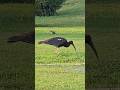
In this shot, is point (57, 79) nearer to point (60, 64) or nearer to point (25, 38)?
point (60, 64)

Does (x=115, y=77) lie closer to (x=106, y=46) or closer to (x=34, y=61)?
(x=106, y=46)

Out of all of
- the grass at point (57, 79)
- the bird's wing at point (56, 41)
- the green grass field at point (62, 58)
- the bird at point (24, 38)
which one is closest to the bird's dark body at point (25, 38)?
the bird at point (24, 38)

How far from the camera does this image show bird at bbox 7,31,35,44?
698 cm

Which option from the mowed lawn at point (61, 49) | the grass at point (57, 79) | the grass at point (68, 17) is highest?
the grass at point (68, 17)

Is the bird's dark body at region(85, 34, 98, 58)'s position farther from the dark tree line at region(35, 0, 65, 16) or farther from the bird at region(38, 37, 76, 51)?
the dark tree line at region(35, 0, 65, 16)

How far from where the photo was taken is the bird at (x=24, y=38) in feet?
22.9

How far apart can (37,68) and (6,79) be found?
56 centimetres

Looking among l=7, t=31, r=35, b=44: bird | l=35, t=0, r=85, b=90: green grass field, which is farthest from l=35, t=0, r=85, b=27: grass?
l=7, t=31, r=35, b=44: bird

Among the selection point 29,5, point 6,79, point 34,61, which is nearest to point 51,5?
point 29,5

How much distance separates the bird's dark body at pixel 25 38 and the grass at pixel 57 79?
44cm

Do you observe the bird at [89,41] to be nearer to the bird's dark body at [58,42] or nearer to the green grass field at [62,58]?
the green grass field at [62,58]

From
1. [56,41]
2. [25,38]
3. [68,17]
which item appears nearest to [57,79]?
[56,41]

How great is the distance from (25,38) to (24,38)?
1.3 inches

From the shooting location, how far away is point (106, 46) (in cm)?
760
